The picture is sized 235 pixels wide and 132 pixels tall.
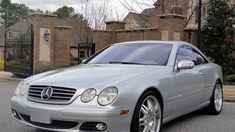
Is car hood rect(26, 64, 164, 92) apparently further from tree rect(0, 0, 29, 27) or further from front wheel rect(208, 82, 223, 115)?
tree rect(0, 0, 29, 27)

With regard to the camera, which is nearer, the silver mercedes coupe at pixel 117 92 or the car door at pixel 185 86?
the silver mercedes coupe at pixel 117 92

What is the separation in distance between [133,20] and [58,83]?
123 ft

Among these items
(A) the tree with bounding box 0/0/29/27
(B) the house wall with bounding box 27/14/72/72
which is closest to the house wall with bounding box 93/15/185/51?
(B) the house wall with bounding box 27/14/72/72

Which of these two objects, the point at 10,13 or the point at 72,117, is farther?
the point at 10,13

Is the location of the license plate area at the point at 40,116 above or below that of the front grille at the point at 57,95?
below

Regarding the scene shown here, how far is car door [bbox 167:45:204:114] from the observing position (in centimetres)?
663

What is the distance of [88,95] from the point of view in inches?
210

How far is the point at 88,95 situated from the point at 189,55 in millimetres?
3004

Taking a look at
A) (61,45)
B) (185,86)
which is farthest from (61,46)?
(185,86)

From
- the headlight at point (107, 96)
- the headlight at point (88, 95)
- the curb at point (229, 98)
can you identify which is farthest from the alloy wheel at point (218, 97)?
the headlight at point (88, 95)

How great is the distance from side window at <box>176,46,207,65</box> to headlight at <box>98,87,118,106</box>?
2.03 m

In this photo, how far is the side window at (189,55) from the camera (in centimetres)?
729

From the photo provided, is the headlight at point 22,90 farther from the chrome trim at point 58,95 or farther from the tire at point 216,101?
the tire at point 216,101

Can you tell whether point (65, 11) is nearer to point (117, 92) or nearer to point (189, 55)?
point (189, 55)
